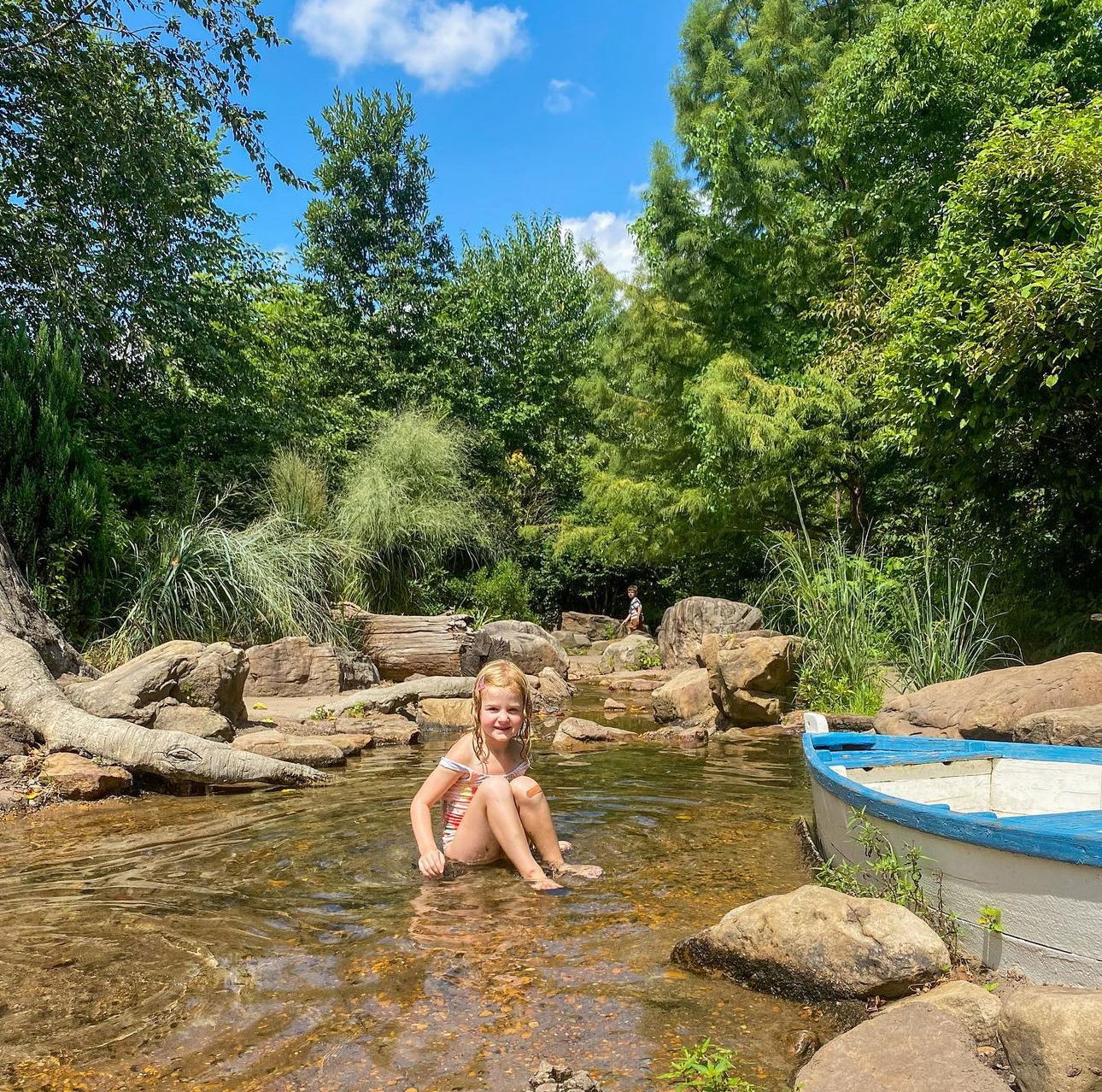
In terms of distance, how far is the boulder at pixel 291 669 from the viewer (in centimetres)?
1009

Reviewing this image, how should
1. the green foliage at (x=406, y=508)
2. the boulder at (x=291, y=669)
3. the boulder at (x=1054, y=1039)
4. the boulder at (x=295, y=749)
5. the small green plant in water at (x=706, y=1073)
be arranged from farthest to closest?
the green foliage at (x=406, y=508) < the boulder at (x=291, y=669) < the boulder at (x=295, y=749) < the small green plant in water at (x=706, y=1073) < the boulder at (x=1054, y=1039)

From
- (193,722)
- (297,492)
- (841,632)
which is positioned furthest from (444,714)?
(297,492)

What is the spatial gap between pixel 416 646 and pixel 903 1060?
10.3 meters

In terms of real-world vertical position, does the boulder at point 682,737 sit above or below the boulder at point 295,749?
below

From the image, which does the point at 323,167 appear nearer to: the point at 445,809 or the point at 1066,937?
the point at 445,809

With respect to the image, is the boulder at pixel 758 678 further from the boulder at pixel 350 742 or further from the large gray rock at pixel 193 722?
the large gray rock at pixel 193 722

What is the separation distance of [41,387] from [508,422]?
1524 cm

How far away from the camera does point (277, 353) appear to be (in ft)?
61.6

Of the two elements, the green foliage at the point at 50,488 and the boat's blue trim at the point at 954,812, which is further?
the green foliage at the point at 50,488

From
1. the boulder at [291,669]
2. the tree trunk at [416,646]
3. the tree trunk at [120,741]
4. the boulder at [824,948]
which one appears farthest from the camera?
the tree trunk at [416,646]

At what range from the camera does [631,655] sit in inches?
648

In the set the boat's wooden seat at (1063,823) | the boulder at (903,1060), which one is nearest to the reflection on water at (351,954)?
the boulder at (903,1060)

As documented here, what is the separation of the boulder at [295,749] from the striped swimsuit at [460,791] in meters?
2.91

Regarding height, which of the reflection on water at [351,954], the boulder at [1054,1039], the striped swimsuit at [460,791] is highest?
the striped swimsuit at [460,791]
